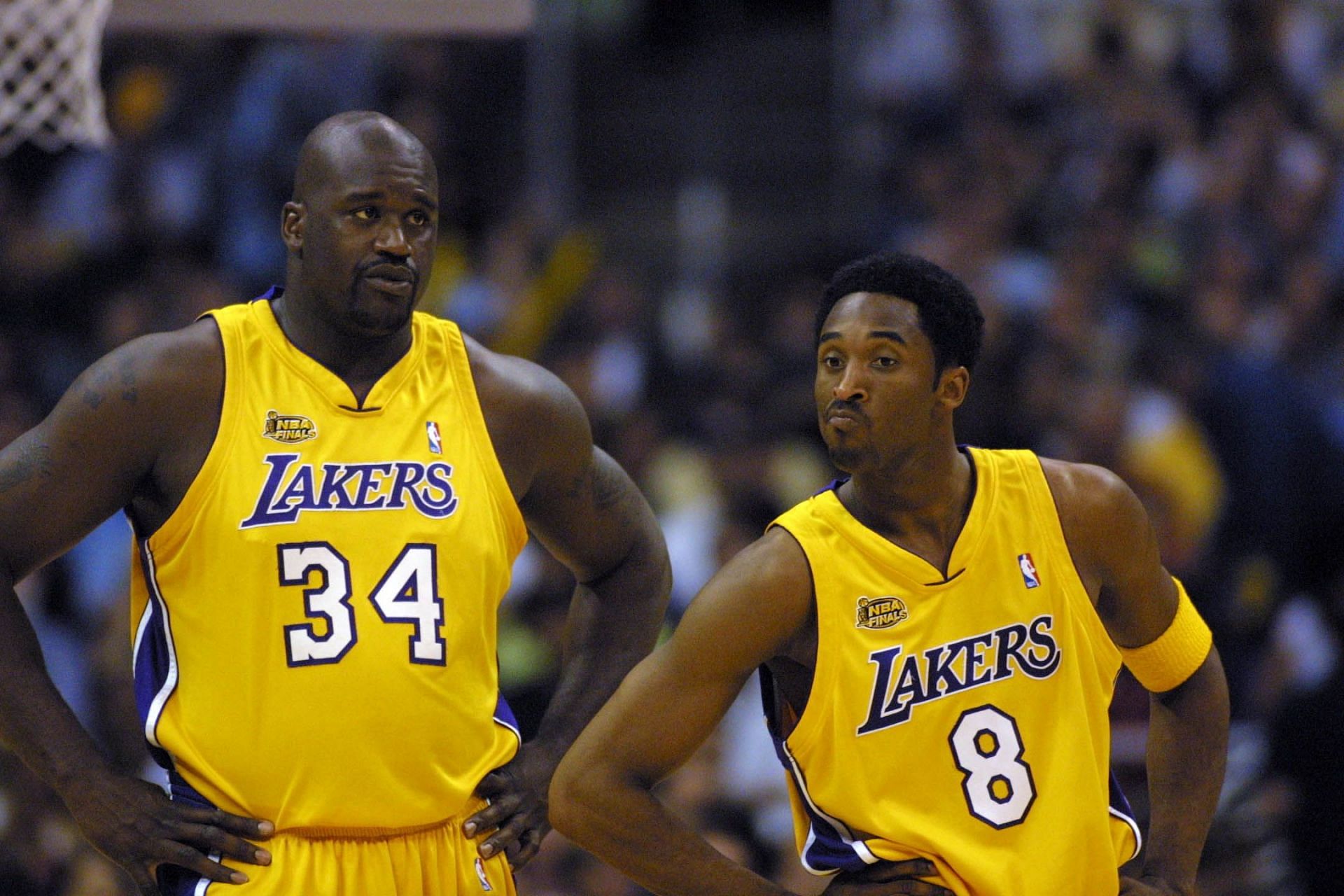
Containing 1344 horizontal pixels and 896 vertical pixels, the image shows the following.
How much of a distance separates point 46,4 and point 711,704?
3080mm

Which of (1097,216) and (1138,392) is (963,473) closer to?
(1138,392)

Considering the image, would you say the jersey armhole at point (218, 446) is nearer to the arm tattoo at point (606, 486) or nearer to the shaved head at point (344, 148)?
the shaved head at point (344, 148)

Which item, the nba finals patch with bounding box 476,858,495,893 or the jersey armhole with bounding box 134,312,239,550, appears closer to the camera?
the jersey armhole with bounding box 134,312,239,550

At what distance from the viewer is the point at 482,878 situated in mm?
3994

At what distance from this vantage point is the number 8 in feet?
11.9

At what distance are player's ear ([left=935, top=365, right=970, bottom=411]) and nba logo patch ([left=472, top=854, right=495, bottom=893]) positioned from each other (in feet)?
4.79

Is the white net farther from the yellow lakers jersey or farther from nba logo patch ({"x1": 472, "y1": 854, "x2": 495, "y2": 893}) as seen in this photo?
the yellow lakers jersey

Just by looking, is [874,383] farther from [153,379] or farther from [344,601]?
[153,379]

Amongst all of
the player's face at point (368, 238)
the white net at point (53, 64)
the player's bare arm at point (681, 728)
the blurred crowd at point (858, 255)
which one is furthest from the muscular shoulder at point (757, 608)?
the blurred crowd at point (858, 255)

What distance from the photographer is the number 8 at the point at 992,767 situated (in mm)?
3615

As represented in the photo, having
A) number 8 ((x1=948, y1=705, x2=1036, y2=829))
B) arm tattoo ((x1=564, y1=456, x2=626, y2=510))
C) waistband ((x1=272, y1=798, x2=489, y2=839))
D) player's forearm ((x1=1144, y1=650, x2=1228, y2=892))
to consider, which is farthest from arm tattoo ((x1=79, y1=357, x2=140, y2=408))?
player's forearm ((x1=1144, y1=650, x2=1228, y2=892))

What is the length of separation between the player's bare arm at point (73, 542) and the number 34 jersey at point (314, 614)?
11cm

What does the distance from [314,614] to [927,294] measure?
57.2 inches

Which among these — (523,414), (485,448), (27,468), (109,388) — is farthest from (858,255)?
(27,468)
